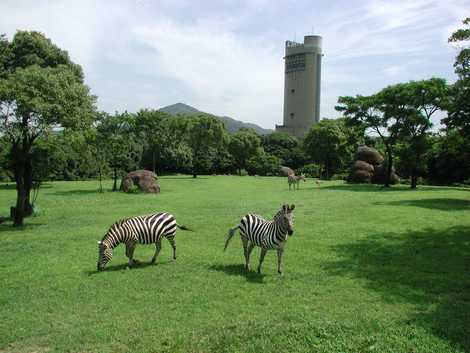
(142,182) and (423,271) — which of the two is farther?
(142,182)

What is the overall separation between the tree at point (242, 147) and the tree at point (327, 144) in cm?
1178

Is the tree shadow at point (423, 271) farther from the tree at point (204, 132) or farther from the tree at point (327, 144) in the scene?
the tree at point (327, 144)

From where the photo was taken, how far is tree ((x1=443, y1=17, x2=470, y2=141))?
11906 mm

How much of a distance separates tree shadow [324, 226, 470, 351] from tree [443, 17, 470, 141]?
4160 mm

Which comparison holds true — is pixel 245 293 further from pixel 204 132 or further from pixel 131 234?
pixel 204 132

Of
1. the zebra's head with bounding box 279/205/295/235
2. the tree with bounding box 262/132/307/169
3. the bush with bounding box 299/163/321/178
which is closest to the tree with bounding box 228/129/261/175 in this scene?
the tree with bounding box 262/132/307/169

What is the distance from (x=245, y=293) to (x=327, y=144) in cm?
4842

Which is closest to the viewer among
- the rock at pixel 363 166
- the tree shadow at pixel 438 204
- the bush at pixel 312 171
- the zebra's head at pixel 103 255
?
the zebra's head at pixel 103 255

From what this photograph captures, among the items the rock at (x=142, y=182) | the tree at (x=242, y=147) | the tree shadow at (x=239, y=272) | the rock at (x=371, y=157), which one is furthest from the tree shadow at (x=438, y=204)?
the tree at (x=242, y=147)

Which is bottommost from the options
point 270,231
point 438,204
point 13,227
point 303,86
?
point 13,227

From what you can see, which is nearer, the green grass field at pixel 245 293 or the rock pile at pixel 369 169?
the green grass field at pixel 245 293

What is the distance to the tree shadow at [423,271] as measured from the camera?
6.44m

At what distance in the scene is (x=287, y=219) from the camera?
27.1 feet

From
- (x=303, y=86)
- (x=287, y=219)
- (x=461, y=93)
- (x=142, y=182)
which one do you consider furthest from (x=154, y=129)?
(x=303, y=86)
